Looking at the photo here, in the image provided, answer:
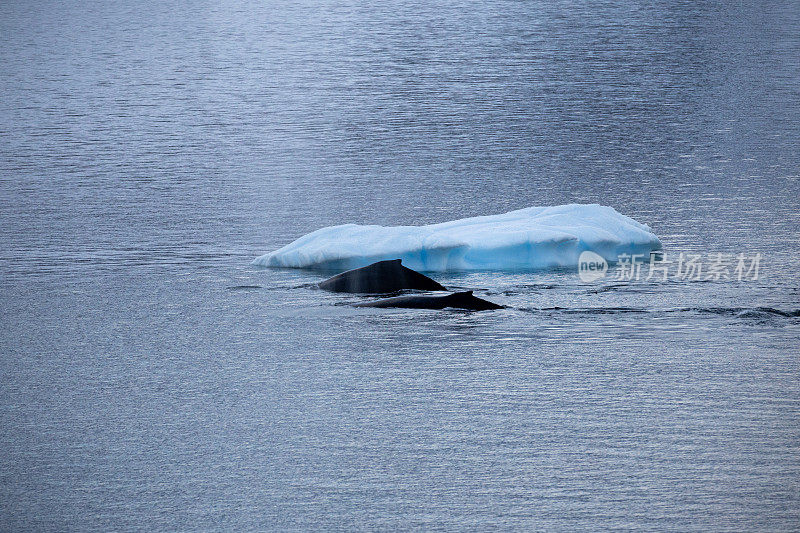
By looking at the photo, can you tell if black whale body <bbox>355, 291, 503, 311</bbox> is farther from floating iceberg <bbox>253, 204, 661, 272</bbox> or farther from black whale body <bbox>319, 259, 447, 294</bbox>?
floating iceberg <bbox>253, 204, 661, 272</bbox>

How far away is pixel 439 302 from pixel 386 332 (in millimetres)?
649

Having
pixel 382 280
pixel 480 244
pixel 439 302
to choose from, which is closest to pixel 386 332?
pixel 439 302

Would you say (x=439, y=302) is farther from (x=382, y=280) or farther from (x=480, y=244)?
(x=480, y=244)

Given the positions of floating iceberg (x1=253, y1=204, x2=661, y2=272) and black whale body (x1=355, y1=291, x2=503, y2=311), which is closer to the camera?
black whale body (x1=355, y1=291, x2=503, y2=311)

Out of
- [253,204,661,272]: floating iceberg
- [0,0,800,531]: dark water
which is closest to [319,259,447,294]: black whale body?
[0,0,800,531]: dark water

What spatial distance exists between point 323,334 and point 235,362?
67 cm

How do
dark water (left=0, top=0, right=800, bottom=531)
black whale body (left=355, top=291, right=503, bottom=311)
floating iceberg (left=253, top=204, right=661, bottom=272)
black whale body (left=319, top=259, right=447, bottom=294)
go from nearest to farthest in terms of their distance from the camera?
dark water (left=0, top=0, right=800, bottom=531) → black whale body (left=355, top=291, right=503, bottom=311) → black whale body (left=319, top=259, right=447, bottom=294) → floating iceberg (left=253, top=204, right=661, bottom=272)

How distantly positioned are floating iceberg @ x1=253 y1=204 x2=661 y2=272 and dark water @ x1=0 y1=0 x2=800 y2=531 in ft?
0.99

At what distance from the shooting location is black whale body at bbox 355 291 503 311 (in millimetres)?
8047

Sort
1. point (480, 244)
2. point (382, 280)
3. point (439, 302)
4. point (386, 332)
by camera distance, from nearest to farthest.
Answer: point (386, 332) → point (439, 302) → point (382, 280) → point (480, 244)

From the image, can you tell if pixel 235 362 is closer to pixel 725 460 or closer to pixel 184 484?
pixel 184 484

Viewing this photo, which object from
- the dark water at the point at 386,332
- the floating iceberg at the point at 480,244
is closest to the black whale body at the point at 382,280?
A: the dark water at the point at 386,332

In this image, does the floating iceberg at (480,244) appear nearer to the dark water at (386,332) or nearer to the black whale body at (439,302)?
the dark water at (386,332)

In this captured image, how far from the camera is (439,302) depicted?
813 cm
